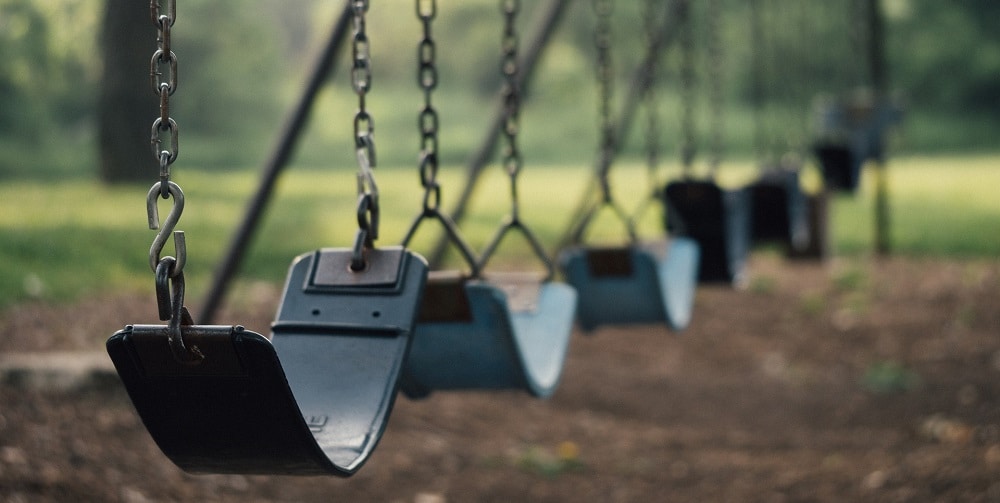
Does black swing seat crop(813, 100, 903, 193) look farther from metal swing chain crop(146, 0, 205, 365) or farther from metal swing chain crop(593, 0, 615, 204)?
metal swing chain crop(146, 0, 205, 365)

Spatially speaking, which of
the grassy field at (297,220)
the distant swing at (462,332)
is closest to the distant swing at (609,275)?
the distant swing at (462,332)

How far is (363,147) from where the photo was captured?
2061 mm

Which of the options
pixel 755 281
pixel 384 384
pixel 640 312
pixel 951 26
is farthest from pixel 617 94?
pixel 384 384

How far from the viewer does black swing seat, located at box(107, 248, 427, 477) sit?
1569mm

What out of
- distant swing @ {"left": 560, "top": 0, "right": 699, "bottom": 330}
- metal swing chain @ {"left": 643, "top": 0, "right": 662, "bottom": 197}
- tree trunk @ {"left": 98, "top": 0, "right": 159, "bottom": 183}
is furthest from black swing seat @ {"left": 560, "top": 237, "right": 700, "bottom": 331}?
tree trunk @ {"left": 98, "top": 0, "right": 159, "bottom": 183}

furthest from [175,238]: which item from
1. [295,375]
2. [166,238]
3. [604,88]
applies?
[604,88]

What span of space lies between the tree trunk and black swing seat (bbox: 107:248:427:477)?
29.6 ft

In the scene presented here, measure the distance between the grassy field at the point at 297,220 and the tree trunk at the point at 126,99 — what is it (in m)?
0.30

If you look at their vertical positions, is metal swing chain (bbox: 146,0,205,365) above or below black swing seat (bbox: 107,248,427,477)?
above

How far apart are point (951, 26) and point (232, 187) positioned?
1402cm

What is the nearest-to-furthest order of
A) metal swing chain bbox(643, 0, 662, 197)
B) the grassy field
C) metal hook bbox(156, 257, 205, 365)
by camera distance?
metal hook bbox(156, 257, 205, 365) < metal swing chain bbox(643, 0, 662, 197) < the grassy field

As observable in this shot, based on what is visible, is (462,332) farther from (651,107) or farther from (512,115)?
(651,107)

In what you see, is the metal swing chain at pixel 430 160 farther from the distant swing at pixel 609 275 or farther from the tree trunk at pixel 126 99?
the tree trunk at pixel 126 99

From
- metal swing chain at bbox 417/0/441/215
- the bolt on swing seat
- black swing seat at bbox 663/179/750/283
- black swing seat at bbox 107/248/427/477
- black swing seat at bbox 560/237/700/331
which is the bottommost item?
black swing seat at bbox 663/179/750/283
